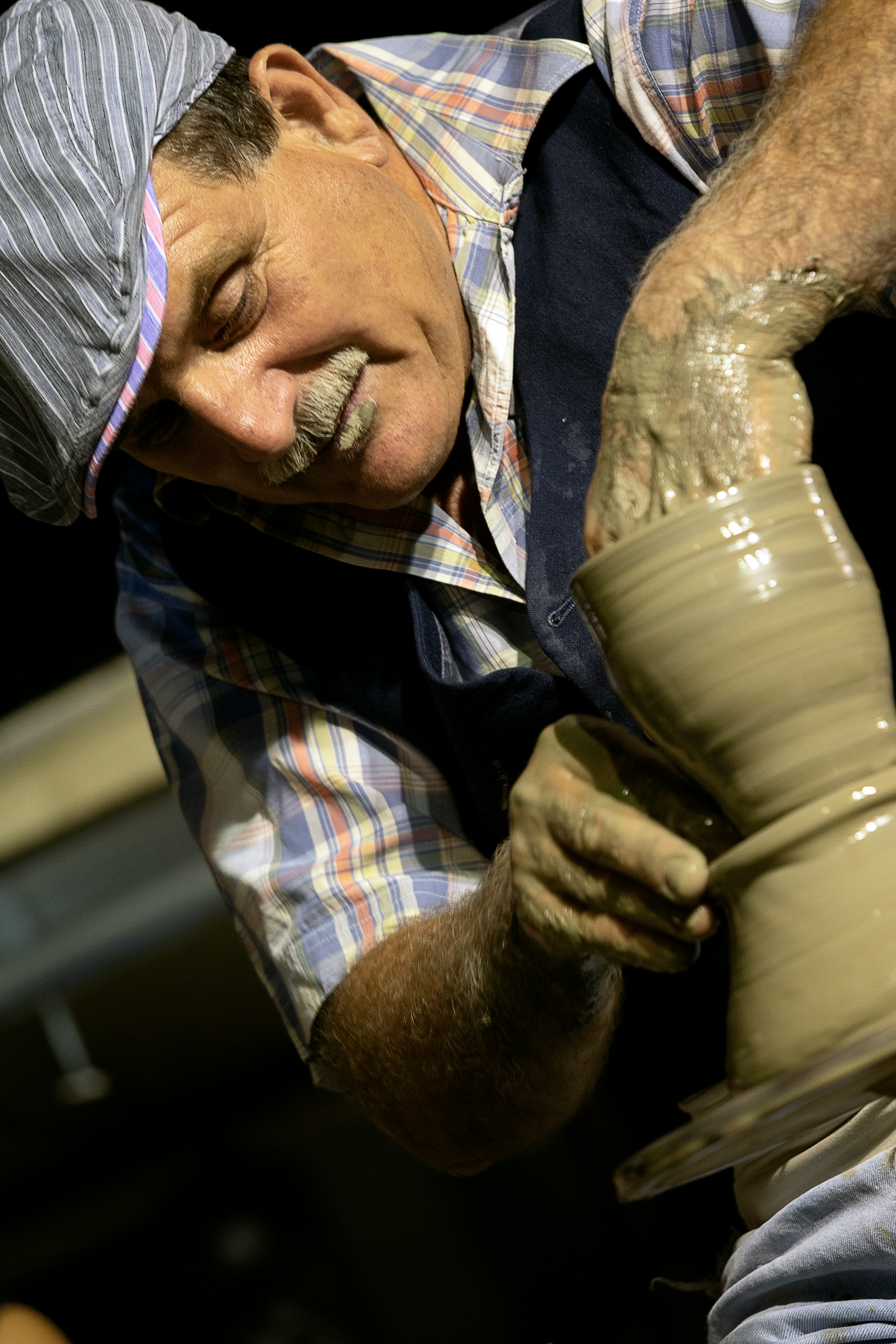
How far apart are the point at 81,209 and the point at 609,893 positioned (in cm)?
70

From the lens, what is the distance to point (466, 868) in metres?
1.30

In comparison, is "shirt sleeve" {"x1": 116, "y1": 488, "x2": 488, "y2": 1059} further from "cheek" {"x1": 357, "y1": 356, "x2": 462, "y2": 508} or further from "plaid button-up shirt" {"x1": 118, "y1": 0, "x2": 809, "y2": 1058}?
"cheek" {"x1": 357, "y1": 356, "x2": 462, "y2": 508}

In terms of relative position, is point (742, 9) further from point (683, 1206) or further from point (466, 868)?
point (683, 1206)

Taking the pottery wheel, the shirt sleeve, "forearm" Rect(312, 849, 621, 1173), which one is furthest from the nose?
the pottery wheel

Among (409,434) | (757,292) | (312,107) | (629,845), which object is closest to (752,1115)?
(629,845)

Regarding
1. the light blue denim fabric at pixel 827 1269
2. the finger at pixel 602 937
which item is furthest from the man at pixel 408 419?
the light blue denim fabric at pixel 827 1269

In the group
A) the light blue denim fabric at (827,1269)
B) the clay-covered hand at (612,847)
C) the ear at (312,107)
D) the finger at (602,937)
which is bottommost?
the light blue denim fabric at (827,1269)

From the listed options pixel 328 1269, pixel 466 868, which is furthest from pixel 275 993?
pixel 328 1269

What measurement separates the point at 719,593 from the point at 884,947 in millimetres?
203

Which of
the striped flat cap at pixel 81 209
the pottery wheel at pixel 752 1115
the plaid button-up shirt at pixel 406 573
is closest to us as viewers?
the pottery wheel at pixel 752 1115

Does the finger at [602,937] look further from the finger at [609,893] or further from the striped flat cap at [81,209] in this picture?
the striped flat cap at [81,209]

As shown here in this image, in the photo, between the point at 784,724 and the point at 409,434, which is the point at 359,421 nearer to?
the point at 409,434

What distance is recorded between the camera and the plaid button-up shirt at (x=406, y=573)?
106 cm

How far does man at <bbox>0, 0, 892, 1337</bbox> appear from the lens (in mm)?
746
